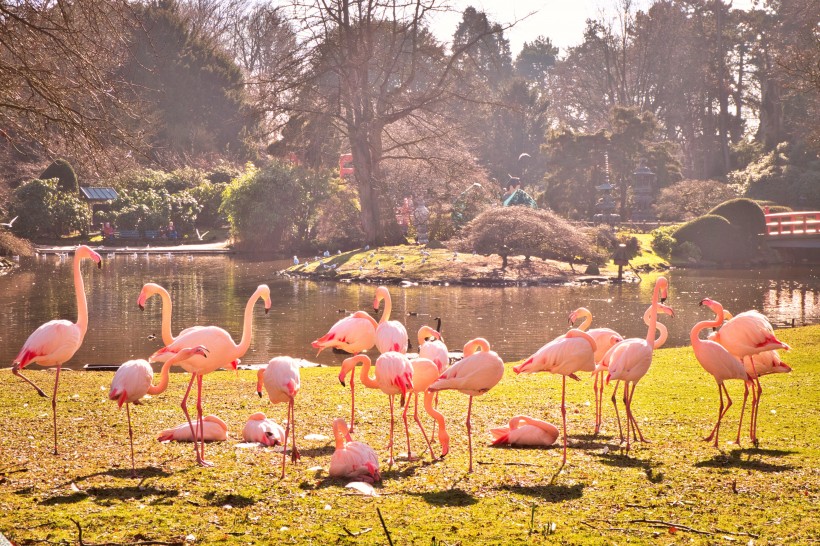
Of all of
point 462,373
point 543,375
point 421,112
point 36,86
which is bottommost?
point 543,375

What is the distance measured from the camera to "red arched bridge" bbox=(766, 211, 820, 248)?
136 ft

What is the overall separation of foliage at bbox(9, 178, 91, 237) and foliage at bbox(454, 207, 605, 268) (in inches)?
1030

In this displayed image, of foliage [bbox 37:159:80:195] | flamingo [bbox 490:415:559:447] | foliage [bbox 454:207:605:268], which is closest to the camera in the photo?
flamingo [bbox 490:415:559:447]

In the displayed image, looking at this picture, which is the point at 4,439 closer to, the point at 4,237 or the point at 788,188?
the point at 4,237

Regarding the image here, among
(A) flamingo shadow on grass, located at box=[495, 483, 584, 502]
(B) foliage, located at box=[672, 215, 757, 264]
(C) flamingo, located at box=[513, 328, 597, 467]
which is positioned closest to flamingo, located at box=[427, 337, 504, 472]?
(C) flamingo, located at box=[513, 328, 597, 467]

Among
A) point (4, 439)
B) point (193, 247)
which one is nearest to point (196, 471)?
point (4, 439)

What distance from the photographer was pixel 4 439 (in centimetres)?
818

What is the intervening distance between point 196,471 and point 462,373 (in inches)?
96.1

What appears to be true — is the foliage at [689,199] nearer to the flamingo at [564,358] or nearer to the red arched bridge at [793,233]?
the red arched bridge at [793,233]

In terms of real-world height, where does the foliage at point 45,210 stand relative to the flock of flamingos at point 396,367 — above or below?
above

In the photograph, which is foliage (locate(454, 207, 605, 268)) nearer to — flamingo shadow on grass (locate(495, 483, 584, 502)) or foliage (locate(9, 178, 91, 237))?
foliage (locate(9, 178, 91, 237))

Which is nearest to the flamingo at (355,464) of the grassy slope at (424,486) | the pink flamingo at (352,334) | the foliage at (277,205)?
the grassy slope at (424,486)

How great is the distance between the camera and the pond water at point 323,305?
20.3 metres

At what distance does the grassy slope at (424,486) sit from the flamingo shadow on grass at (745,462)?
0.06 feet
